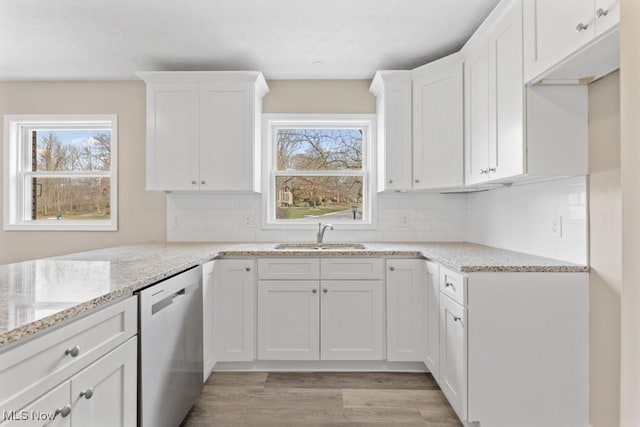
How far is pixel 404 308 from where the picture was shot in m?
2.58

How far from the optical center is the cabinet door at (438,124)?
2.66 meters

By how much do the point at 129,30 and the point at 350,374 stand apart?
2.89 metres

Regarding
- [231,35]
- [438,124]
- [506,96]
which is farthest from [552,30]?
[231,35]

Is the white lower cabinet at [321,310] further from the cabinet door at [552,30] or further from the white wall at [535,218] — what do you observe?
the cabinet door at [552,30]

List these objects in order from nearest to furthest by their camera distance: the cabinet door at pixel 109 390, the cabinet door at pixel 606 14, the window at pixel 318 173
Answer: the cabinet door at pixel 109 390 → the cabinet door at pixel 606 14 → the window at pixel 318 173

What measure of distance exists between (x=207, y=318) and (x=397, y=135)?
1990 millimetres

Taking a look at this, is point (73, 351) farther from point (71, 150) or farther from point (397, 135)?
point (71, 150)

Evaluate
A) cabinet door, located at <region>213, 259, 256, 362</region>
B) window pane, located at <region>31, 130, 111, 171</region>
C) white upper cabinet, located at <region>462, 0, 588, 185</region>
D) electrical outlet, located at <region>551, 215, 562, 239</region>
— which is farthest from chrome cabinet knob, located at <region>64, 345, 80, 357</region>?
window pane, located at <region>31, 130, 111, 171</region>

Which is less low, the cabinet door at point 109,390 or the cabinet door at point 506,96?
the cabinet door at point 506,96

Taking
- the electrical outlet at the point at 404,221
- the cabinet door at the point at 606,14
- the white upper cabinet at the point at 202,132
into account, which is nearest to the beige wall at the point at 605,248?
the cabinet door at the point at 606,14

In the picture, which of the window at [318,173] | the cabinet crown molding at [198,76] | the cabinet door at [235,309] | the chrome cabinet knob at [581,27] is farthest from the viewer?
the window at [318,173]

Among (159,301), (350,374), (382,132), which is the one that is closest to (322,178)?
(382,132)

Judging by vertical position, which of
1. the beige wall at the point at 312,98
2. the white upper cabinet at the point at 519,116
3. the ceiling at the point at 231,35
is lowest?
the white upper cabinet at the point at 519,116

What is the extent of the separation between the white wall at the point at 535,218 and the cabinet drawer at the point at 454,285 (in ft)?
1.93
